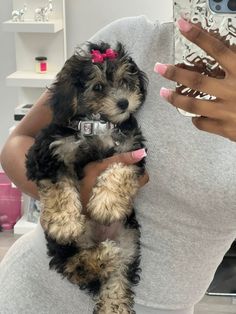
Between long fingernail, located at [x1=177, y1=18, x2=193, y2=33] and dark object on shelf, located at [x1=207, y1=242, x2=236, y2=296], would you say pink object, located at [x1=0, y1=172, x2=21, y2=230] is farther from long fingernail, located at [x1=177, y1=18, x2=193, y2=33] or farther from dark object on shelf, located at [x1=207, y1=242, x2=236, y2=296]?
long fingernail, located at [x1=177, y1=18, x2=193, y2=33]

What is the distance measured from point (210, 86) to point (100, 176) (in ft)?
1.38

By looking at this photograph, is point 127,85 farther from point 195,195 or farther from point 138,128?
point 195,195

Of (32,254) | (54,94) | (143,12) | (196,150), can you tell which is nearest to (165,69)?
(196,150)

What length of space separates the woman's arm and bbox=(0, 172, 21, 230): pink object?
1905 millimetres

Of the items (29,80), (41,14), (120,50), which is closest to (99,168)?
(120,50)

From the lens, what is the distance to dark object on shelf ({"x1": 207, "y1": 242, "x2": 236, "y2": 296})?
2.60 meters

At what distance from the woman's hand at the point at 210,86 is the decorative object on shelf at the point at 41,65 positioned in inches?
84.0

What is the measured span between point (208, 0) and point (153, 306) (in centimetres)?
57

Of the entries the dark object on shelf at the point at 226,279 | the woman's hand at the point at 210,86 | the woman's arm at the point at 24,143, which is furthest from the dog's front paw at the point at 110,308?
the dark object on shelf at the point at 226,279

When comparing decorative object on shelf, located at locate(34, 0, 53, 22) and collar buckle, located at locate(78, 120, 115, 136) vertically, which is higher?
collar buckle, located at locate(78, 120, 115, 136)

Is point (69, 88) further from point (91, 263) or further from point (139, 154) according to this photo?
point (91, 263)

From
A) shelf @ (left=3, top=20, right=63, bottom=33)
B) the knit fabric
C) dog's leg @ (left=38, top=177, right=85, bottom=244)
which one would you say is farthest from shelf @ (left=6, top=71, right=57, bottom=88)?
dog's leg @ (left=38, top=177, right=85, bottom=244)

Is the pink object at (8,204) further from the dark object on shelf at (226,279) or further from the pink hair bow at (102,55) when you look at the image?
the pink hair bow at (102,55)

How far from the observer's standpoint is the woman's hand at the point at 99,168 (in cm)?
92
